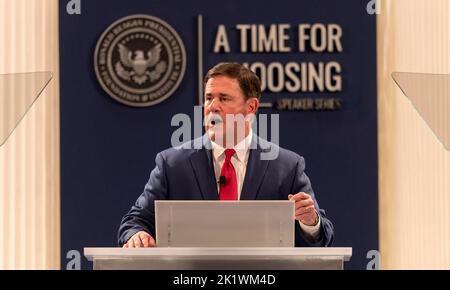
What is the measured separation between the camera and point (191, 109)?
602cm

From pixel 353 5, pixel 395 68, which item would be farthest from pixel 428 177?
pixel 353 5

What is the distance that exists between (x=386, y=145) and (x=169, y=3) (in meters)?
1.65

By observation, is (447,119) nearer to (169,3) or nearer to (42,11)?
(169,3)

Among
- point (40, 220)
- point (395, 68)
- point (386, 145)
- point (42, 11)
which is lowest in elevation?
point (40, 220)

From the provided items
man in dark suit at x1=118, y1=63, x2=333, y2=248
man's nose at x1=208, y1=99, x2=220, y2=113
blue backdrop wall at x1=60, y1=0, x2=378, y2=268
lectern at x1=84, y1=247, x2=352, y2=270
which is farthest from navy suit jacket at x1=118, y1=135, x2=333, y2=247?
blue backdrop wall at x1=60, y1=0, x2=378, y2=268

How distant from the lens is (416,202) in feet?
20.1

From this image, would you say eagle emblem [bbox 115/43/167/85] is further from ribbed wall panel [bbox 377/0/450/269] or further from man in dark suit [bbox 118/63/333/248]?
man in dark suit [bbox 118/63/333/248]

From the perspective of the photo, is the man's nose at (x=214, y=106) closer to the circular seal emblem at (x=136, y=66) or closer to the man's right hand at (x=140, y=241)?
the man's right hand at (x=140, y=241)

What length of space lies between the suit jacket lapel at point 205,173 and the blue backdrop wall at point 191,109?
224cm

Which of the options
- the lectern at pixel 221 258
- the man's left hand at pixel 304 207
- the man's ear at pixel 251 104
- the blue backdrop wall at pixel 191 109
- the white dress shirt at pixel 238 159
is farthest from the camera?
the blue backdrop wall at pixel 191 109

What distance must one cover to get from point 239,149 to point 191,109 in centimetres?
217

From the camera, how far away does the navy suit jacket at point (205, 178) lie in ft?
12.1

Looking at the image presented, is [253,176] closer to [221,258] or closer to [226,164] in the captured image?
[226,164]

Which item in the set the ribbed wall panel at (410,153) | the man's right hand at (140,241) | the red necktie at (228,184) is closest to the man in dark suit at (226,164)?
the red necktie at (228,184)
